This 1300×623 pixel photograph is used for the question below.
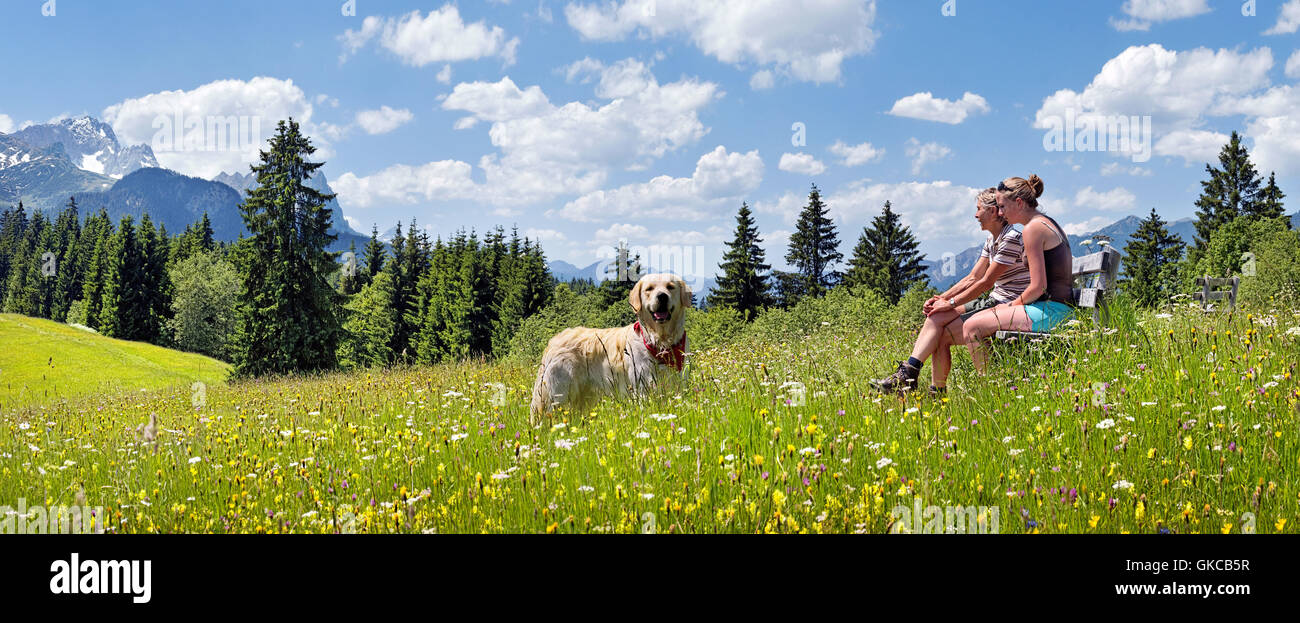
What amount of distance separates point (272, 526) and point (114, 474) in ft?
7.69

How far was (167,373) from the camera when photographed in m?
50.7

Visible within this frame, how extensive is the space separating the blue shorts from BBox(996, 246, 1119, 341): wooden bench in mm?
126

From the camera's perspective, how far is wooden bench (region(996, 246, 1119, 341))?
5953 mm

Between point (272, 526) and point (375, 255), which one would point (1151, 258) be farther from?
point (375, 255)

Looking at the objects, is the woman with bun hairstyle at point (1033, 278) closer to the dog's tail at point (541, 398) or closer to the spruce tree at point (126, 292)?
the dog's tail at point (541, 398)

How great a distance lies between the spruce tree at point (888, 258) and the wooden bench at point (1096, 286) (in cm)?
5896

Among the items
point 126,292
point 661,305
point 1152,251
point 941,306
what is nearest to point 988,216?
point 941,306

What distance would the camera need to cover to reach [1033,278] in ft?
20.0

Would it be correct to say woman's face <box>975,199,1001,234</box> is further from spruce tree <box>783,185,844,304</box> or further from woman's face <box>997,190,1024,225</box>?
spruce tree <box>783,185,844,304</box>

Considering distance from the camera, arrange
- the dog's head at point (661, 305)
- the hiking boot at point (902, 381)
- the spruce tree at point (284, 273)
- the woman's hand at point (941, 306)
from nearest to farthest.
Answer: the hiking boot at point (902, 381), the woman's hand at point (941, 306), the dog's head at point (661, 305), the spruce tree at point (284, 273)

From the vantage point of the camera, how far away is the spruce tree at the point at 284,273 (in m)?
37.0

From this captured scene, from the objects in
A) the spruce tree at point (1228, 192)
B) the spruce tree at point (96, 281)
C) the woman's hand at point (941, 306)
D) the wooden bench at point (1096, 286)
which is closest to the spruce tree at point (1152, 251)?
the spruce tree at point (1228, 192)
